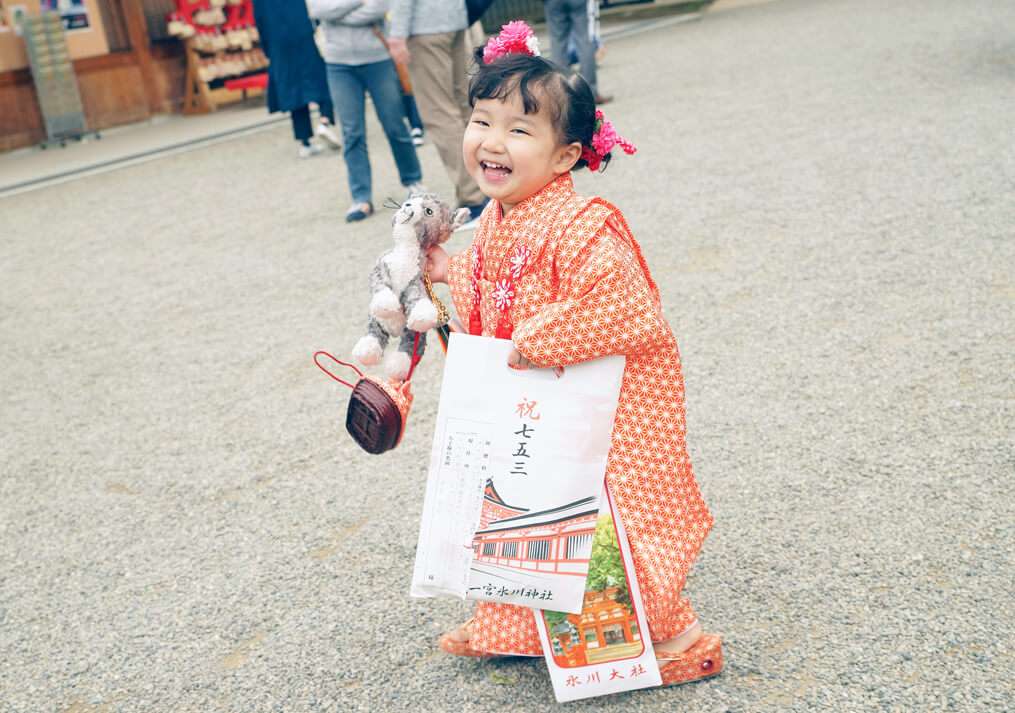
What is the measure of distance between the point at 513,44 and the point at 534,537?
890mm

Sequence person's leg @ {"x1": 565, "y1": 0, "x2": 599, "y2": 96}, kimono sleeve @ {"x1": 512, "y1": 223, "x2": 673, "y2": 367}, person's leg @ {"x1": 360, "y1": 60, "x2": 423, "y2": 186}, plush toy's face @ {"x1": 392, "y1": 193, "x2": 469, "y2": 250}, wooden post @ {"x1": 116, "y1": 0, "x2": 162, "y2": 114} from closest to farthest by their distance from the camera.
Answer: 1. kimono sleeve @ {"x1": 512, "y1": 223, "x2": 673, "y2": 367}
2. plush toy's face @ {"x1": 392, "y1": 193, "x2": 469, "y2": 250}
3. person's leg @ {"x1": 360, "y1": 60, "x2": 423, "y2": 186}
4. person's leg @ {"x1": 565, "y1": 0, "x2": 599, "y2": 96}
5. wooden post @ {"x1": 116, "y1": 0, "x2": 162, "y2": 114}

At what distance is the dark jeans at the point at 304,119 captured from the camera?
324 inches

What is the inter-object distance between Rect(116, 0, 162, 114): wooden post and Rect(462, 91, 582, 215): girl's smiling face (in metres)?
11.1

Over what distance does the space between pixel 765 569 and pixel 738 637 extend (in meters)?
0.27

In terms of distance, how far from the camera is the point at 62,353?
4.77m

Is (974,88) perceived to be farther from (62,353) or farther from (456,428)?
(456,428)

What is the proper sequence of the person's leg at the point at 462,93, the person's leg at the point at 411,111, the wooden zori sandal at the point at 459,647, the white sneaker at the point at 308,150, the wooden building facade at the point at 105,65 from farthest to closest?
the wooden building facade at the point at 105,65 < the white sneaker at the point at 308,150 < the person's leg at the point at 411,111 < the person's leg at the point at 462,93 < the wooden zori sandal at the point at 459,647

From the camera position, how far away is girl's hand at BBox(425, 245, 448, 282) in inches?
82.4

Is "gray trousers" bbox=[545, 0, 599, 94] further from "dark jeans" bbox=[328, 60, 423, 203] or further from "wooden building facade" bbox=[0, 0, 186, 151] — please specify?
"wooden building facade" bbox=[0, 0, 186, 151]

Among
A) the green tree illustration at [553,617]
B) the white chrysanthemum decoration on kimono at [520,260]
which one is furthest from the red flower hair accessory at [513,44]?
the green tree illustration at [553,617]

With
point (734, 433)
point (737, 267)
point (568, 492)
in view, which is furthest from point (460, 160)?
point (568, 492)

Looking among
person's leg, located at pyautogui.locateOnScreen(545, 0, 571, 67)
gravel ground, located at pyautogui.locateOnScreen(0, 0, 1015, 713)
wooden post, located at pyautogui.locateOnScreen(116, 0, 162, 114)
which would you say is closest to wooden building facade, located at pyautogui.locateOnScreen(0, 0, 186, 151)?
wooden post, located at pyautogui.locateOnScreen(116, 0, 162, 114)

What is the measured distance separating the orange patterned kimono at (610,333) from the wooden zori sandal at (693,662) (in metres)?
0.05

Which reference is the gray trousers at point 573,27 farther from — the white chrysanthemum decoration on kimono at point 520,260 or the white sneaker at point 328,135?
the white chrysanthemum decoration on kimono at point 520,260
